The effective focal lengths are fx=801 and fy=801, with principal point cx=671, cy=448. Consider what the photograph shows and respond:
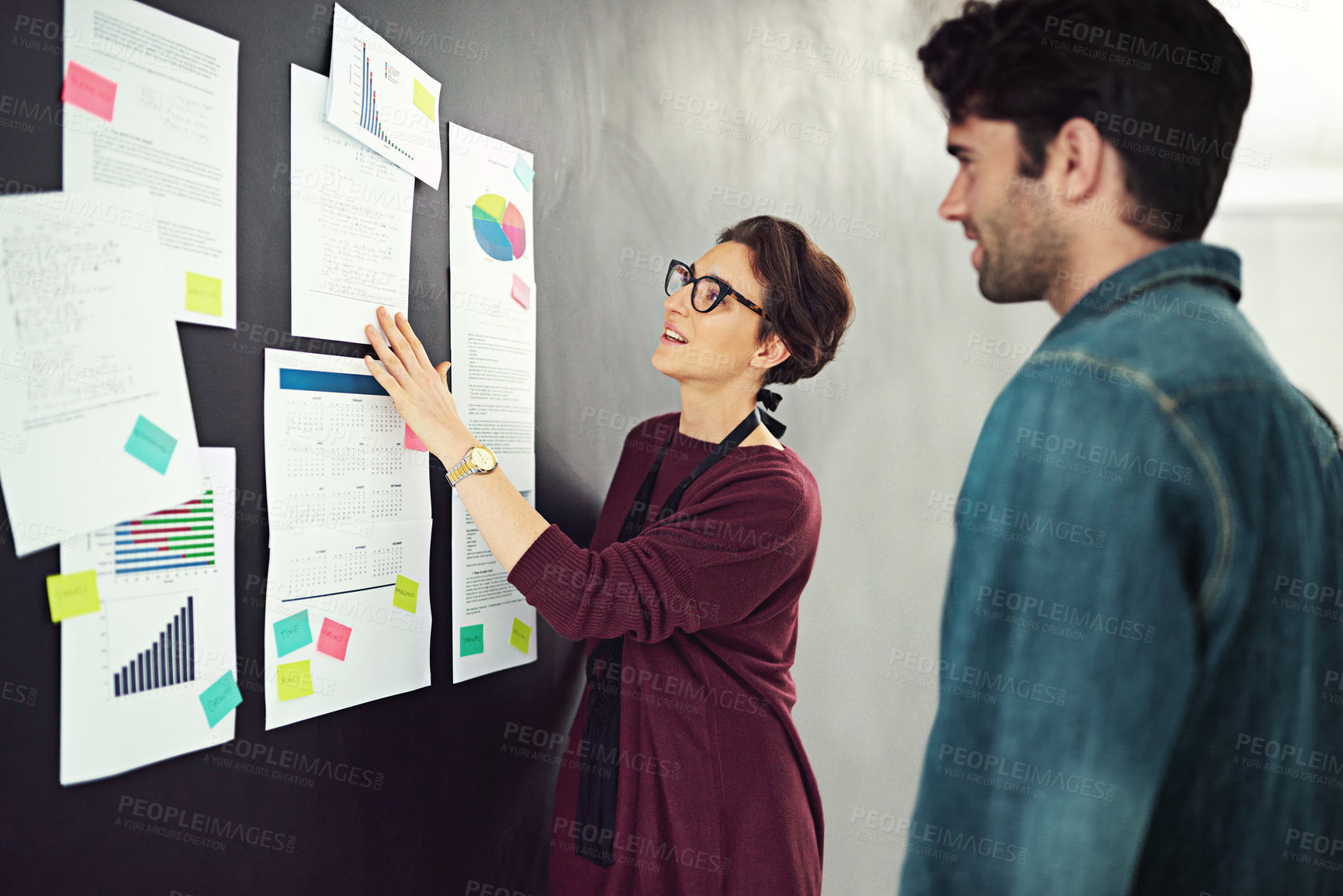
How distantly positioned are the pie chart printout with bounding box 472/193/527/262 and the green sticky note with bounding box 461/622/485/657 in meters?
0.78

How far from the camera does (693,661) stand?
5.25 feet

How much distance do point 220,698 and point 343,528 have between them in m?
0.32

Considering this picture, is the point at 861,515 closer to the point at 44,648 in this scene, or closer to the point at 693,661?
the point at 693,661

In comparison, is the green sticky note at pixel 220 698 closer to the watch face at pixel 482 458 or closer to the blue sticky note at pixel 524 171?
the watch face at pixel 482 458

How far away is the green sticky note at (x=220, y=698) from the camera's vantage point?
46.7 inches

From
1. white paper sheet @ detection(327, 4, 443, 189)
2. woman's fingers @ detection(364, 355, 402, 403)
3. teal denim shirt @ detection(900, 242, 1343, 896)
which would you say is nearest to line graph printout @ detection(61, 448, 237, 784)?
woman's fingers @ detection(364, 355, 402, 403)

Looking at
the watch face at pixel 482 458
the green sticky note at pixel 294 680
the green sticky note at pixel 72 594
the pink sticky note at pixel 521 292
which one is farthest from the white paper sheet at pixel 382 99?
the green sticky note at pixel 294 680

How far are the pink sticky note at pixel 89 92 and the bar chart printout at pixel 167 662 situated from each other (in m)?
0.67

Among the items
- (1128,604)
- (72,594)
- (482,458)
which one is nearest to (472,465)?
(482,458)

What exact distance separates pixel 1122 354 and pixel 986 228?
0.25 m

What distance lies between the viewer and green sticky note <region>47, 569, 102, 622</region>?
1.02m

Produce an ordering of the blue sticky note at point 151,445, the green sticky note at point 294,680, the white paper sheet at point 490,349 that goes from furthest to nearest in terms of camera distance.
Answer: the white paper sheet at point 490,349 → the green sticky note at point 294,680 → the blue sticky note at point 151,445

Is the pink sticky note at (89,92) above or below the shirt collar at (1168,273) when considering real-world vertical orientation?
above

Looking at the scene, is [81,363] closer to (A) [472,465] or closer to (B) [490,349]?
(A) [472,465]
